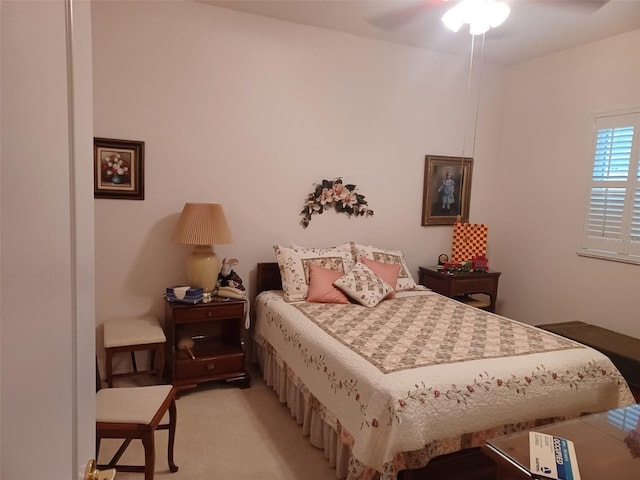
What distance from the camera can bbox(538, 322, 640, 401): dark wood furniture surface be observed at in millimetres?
2793

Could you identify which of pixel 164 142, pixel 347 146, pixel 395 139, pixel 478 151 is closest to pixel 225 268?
pixel 164 142

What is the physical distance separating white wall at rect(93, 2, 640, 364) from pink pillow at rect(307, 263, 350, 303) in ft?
1.77

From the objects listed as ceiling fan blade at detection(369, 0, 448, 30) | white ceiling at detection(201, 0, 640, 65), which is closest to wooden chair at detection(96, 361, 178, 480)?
white ceiling at detection(201, 0, 640, 65)

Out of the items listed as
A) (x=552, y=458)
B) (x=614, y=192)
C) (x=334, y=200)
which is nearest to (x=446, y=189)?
(x=334, y=200)

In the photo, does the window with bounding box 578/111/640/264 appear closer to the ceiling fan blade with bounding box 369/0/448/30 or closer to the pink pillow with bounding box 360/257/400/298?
the pink pillow with bounding box 360/257/400/298

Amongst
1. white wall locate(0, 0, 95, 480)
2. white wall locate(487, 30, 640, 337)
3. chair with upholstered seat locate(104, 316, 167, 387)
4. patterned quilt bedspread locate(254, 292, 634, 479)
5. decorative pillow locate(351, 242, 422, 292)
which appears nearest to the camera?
white wall locate(0, 0, 95, 480)

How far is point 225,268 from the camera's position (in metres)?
3.31

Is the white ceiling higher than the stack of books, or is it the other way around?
the white ceiling

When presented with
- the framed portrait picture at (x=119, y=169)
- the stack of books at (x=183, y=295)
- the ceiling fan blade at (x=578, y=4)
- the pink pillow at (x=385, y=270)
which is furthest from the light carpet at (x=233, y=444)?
the ceiling fan blade at (x=578, y=4)

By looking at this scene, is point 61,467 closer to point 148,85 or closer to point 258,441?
point 258,441

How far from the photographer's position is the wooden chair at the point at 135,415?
186 centimetres

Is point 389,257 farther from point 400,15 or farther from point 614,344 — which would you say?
point 400,15

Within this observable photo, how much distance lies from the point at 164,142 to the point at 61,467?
2869 mm

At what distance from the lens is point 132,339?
2.81 meters
